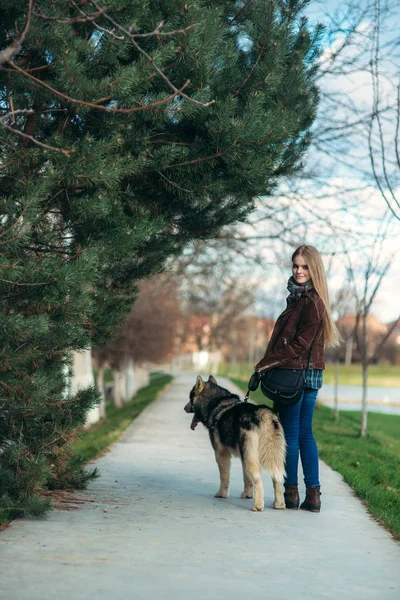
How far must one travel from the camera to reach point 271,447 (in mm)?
6984

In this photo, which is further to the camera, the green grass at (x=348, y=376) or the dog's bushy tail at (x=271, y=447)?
the green grass at (x=348, y=376)

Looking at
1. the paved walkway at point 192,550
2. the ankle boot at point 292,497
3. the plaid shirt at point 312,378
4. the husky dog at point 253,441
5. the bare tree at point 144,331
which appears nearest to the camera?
the paved walkway at point 192,550

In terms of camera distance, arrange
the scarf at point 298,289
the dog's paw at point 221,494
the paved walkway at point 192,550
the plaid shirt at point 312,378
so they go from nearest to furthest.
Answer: the paved walkway at point 192,550 → the plaid shirt at point 312,378 → the scarf at point 298,289 → the dog's paw at point 221,494

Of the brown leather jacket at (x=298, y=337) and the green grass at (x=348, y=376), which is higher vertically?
the brown leather jacket at (x=298, y=337)

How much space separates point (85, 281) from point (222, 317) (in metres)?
55.8

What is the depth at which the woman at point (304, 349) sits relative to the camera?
706 cm

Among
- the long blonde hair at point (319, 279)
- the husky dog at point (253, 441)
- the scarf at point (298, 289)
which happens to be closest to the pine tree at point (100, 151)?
the long blonde hair at point (319, 279)

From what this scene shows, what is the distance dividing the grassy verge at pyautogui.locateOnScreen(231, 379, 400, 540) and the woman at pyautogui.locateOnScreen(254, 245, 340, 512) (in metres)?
0.73

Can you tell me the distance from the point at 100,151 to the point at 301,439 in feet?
10.2

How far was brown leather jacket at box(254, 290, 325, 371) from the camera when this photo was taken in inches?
277

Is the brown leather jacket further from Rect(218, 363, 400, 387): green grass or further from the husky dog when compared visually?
Rect(218, 363, 400, 387): green grass

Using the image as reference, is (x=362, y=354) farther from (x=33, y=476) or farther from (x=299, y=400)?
(x=33, y=476)

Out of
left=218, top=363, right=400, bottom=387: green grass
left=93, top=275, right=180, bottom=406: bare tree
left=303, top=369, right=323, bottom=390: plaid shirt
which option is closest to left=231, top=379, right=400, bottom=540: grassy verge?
left=303, top=369, right=323, bottom=390: plaid shirt

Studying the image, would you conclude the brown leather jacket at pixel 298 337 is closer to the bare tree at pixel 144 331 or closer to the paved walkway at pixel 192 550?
the paved walkway at pixel 192 550
